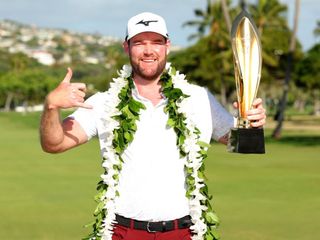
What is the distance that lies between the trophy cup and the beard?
1.41ft

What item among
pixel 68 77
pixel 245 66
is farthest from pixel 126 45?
pixel 245 66

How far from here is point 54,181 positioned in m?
17.2

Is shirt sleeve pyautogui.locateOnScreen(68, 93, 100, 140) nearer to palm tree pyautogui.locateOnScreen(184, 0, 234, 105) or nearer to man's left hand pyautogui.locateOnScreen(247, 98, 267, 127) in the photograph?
man's left hand pyautogui.locateOnScreen(247, 98, 267, 127)

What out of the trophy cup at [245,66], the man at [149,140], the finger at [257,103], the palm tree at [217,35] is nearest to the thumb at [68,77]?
the man at [149,140]

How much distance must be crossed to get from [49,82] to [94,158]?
9762 centimetres

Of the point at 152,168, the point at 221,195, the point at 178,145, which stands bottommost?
the point at 221,195

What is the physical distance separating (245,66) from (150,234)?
112 cm

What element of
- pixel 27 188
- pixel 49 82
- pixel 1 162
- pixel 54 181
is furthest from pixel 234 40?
pixel 49 82

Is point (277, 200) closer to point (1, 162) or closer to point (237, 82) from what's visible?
point (237, 82)

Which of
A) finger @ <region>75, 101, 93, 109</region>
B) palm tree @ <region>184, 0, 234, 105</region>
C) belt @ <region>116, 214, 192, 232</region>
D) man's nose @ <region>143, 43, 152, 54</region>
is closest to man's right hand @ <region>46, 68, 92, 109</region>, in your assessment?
finger @ <region>75, 101, 93, 109</region>

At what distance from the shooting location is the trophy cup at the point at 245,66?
4.22 meters

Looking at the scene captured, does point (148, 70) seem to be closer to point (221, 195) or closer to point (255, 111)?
point (255, 111)

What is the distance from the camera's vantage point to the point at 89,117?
444cm

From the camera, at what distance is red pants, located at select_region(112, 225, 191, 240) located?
426 cm
